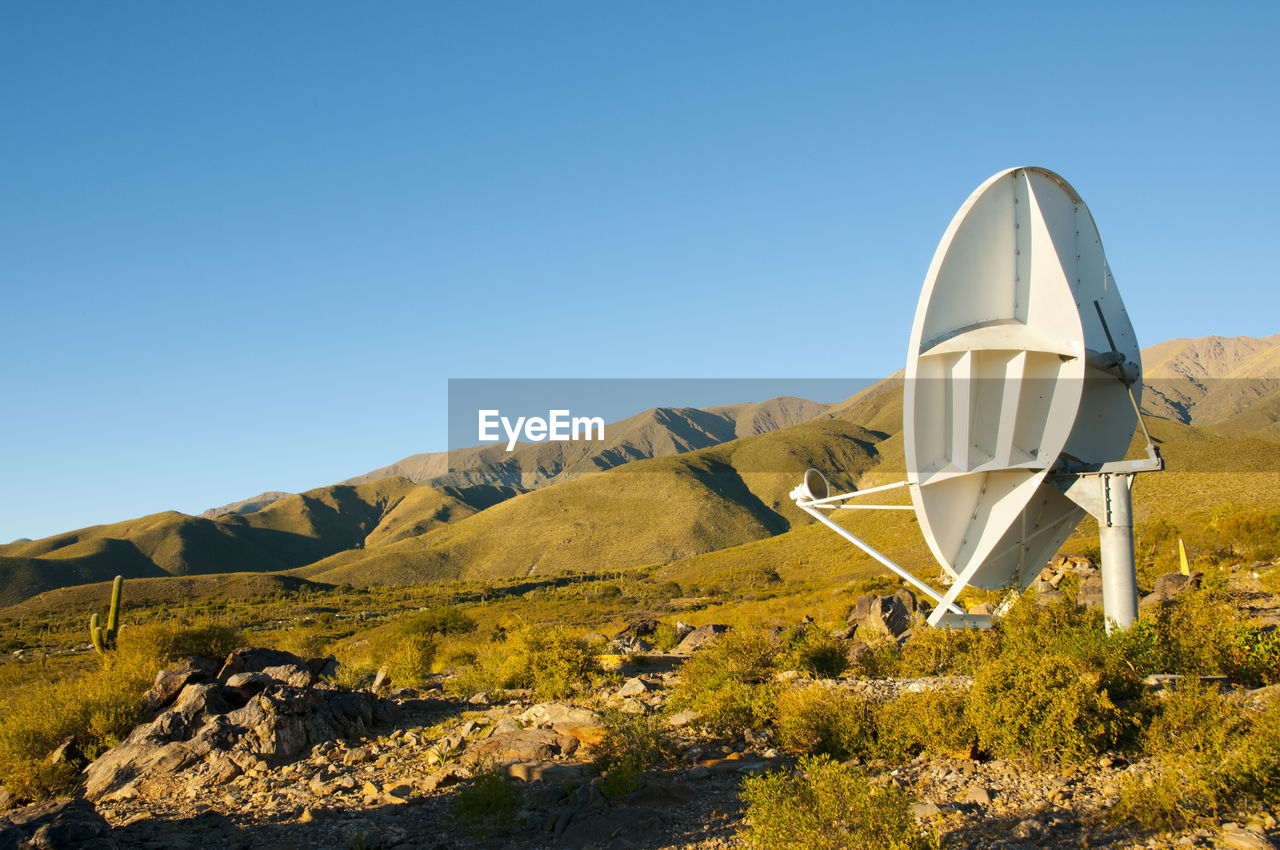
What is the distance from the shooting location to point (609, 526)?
4793 inches

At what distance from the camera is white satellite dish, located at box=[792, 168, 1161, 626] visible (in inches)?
461

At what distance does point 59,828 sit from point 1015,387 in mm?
13165

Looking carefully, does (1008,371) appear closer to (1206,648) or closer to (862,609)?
(1206,648)

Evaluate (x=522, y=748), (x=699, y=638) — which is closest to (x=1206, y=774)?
(x=522, y=748)

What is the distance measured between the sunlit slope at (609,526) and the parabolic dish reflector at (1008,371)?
96307mm

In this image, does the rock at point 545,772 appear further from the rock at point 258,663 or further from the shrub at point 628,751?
the rock at point 258,663

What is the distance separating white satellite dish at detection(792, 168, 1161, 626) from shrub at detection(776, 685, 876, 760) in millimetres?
1963

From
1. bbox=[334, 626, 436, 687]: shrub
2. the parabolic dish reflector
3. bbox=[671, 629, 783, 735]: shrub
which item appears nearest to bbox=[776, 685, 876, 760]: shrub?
bbox=[671, 629, 783, 735]: shrub

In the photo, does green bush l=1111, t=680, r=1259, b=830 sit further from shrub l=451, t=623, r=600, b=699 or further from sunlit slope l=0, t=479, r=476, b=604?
sunlit slope l=0, t=479, r=476, b=604

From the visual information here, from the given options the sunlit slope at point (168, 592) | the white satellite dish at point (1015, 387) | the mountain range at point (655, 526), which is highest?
the white satellite dish at point (1015, 387)

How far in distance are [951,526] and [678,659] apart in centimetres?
1261

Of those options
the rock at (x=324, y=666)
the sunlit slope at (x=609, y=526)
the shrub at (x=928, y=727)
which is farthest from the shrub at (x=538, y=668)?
the sunlit slope at (x=609, y=526)

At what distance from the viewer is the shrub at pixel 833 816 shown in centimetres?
673

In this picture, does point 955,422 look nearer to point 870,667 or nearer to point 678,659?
point 870,667
